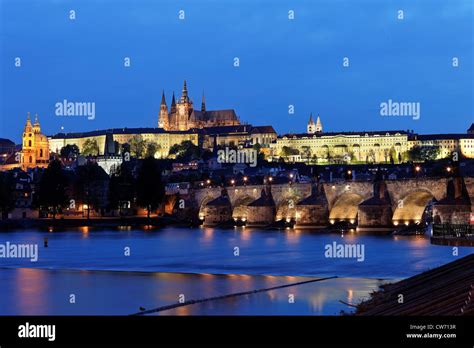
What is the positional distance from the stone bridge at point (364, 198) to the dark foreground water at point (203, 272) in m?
4.19

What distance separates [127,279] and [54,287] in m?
2.76

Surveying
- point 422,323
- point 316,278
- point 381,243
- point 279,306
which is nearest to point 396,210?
point 381,243

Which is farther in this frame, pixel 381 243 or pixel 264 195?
pixel 264 195

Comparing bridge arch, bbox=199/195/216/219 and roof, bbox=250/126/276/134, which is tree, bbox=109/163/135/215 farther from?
roof, bbox=250/126/276/134

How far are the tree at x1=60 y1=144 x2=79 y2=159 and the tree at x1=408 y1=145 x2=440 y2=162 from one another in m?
58.0

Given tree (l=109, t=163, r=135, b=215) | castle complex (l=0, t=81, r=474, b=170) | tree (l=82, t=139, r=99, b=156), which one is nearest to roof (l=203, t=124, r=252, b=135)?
castle complex (l=0, t=81, r=474, b=170)

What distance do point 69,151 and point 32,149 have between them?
42.7 m

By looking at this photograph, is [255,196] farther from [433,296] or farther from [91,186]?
[433,296]

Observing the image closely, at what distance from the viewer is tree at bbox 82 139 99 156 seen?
176 m

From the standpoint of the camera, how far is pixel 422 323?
552 inches

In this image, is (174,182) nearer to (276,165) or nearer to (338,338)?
(276,165)

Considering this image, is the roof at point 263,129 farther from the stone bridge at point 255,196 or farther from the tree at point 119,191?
the stone bridge at point 255,196

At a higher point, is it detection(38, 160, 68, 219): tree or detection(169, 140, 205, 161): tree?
detection(169, 140, 205, 161): tree

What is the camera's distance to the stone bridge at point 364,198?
56.6 meters
